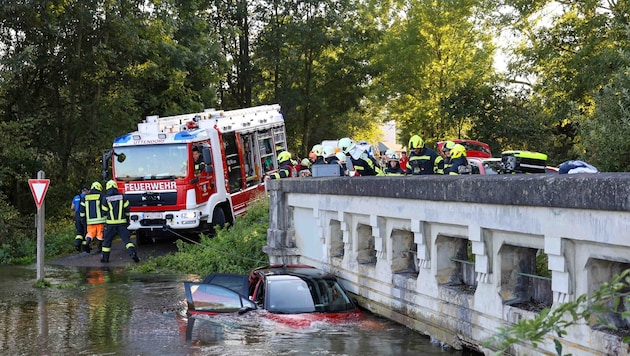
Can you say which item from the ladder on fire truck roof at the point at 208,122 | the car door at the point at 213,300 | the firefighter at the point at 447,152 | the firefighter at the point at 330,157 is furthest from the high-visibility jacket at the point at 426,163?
the ladder on fire truck roof at the point at 208,122

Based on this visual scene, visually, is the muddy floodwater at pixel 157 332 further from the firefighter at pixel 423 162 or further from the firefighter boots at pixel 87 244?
the firefighter boots at pixel 87 244

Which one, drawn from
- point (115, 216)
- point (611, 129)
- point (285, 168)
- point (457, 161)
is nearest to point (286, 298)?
point (457, 161)

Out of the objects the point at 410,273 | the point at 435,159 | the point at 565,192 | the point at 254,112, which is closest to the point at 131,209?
the point at 254,112

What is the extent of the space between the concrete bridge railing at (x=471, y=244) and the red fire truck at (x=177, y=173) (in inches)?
240

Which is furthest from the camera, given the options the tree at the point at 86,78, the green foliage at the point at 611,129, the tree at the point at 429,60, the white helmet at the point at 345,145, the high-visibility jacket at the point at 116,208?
the tree at the point at 429,60

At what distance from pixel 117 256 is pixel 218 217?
8.28ft

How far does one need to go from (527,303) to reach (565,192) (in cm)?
185

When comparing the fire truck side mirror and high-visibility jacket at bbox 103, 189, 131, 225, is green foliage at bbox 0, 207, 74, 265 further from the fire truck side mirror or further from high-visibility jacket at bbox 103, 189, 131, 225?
the fire truck side mirror

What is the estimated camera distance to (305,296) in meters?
11.8

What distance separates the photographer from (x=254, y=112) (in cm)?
2452

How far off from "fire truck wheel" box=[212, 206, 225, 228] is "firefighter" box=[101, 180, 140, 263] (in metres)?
2.25

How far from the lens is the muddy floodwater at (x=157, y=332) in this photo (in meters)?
10.5

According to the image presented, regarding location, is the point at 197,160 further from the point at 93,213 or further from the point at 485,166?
the point at 485,166

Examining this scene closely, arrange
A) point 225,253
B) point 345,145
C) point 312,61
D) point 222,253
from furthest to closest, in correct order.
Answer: point 312,61, point 345,145, point 222,253, point 225,253
